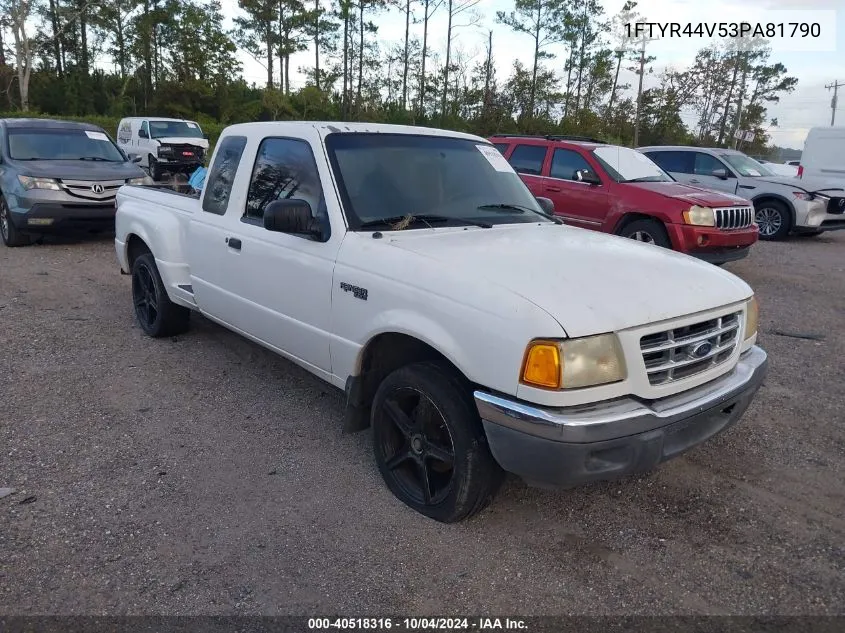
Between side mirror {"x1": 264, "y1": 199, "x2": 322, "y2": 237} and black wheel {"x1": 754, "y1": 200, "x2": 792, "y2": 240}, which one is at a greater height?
side mirror {"x1": 264, "y1": 199, "x2": 322, "y2": 237}

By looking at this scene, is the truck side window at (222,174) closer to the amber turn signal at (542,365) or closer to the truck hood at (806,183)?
the amber turn signal at (542,365)

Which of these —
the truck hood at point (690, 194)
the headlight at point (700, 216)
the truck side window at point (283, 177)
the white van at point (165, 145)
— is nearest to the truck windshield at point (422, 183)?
the truck side window at point (283, 177)

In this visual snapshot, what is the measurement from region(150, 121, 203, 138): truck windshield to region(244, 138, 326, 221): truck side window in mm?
20302

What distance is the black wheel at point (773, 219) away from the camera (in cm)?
1228

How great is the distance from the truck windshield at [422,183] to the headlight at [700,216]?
14.9 feet

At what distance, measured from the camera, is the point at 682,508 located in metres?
3.27

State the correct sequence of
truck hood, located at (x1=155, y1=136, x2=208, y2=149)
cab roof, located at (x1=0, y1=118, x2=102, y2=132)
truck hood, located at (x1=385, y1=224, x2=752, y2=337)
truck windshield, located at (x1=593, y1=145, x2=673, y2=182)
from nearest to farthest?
truck hood, located at (x1=385, y1=224, x2=752, y2=337), truck windshield, located at (x1=593, y1=145, x2=673, y2=182), cab roof, located at (x1=0, y1=118, x2=102, y2=132), truck hood, located at (x1=155, y1=136, x2=208, y2=149)

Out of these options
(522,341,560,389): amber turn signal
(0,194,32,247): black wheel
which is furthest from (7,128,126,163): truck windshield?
(522,341,560,389): amber turn signal

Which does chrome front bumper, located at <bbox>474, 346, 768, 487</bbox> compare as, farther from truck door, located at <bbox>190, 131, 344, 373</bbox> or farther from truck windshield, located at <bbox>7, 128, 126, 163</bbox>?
truck windshield, located at <bbox>7, 128, 126, 163</bbox>

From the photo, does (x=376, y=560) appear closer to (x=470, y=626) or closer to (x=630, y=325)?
(x=470, y=626)

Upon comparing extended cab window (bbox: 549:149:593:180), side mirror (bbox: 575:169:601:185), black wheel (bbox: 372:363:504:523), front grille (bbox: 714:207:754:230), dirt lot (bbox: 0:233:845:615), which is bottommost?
dirt lot (bbox: 0:233:845:615)

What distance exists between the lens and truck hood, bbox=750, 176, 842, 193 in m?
12.1

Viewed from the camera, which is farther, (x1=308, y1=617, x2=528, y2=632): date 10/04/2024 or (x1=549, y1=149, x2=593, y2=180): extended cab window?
(x1=549, y1=149, x2=593, y2=180): extended cab window

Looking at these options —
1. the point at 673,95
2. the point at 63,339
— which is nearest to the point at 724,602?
the point at 63,339
